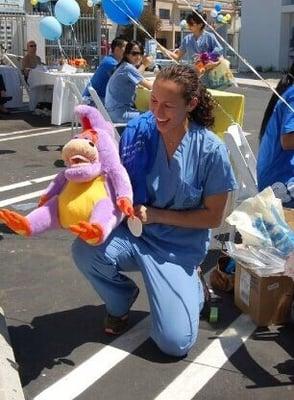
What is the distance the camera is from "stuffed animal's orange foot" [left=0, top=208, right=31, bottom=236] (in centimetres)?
261

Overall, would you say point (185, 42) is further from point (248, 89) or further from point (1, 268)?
point (248, 89)

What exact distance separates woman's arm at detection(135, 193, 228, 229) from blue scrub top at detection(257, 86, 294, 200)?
31.2 inches

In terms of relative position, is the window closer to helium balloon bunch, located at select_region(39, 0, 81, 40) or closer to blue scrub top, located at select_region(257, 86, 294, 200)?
helium balloon bunch, located at select_region(39, 0, 81, 40)

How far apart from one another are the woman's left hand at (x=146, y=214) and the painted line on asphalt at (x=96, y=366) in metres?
0.64

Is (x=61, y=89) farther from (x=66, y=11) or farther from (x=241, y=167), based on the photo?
(x=241, y=167)

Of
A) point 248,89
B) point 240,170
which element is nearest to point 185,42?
point 240,170

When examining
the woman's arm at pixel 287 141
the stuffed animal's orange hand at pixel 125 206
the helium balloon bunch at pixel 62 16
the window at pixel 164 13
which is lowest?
the stuffed animal's orange hand at pixel 125 206

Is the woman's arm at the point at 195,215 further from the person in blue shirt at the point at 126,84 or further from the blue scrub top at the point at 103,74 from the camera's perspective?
the blue scrub top at the point at 103,74

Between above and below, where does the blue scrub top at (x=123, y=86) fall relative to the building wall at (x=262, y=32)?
below

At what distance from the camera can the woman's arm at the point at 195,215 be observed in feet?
9.29

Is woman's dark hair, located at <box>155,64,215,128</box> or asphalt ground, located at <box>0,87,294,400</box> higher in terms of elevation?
woman's dark hair, located at <box>155,64,215,128</box>

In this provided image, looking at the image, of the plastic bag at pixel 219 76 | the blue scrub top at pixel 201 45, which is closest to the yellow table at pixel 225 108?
the plastic bag at pixel 219 76

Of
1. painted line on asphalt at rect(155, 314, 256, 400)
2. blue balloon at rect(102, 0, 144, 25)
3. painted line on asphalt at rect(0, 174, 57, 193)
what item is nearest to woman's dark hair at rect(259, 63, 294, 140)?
painted line on asphalt at rect(155, 314, 256, 400)

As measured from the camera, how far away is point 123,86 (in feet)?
20.0
